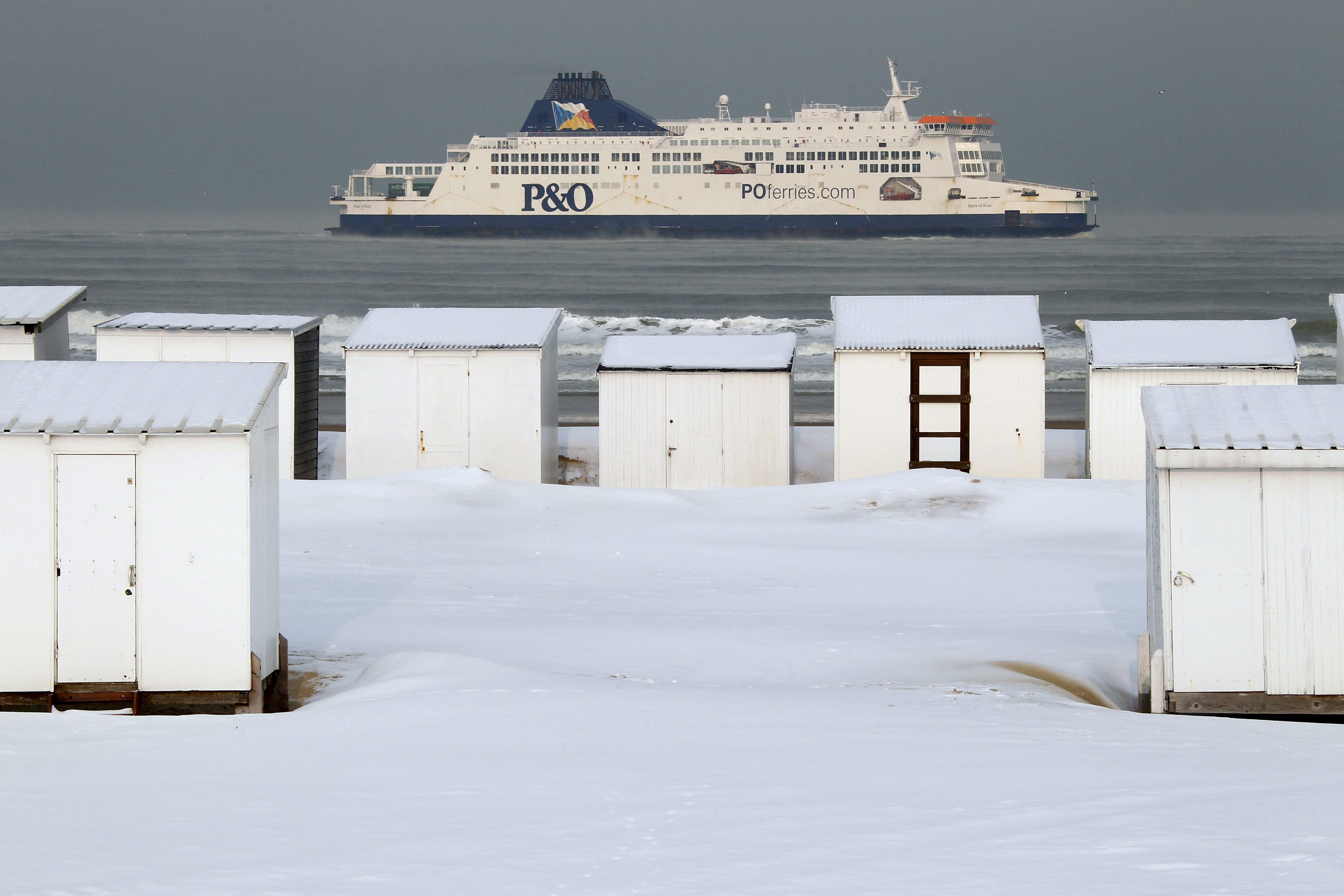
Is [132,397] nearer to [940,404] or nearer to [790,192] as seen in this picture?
[940,404]

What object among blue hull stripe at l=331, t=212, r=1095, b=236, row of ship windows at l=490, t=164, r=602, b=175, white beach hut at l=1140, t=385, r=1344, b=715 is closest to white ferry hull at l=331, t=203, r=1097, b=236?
blue hull stripe at l=331, t=212, r=1095, b=236

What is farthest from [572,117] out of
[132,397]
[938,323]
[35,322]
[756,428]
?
[132,397]

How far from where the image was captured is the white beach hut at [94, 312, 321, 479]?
50.6ft

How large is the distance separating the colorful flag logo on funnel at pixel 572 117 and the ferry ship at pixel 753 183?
723 millimetres

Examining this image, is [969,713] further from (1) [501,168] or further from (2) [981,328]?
(1) [501,168]

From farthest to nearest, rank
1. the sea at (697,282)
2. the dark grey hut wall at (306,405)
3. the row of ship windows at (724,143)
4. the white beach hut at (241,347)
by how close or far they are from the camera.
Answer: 1. the row of ship windows at (724,143)
2. the sea at (697,282)
3. the dark grey hut wall at (306,405)
4. the white beach hut at (241,347)

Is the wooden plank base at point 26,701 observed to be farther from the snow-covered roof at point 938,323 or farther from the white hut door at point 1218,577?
the snow-covered roof at point 938,323

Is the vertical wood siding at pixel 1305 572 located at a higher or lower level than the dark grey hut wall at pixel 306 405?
lower

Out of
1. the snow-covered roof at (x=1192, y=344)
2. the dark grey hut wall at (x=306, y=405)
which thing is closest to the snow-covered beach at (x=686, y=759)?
the snow-covered roof at (x=1192, y=344)

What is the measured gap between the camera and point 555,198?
10225cm

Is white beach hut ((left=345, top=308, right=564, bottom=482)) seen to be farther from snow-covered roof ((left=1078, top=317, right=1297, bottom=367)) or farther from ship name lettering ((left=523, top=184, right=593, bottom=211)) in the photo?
ship name lettering ((left=523, top=184, right=593, bottom=211))

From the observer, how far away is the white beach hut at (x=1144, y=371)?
14836 millimetres

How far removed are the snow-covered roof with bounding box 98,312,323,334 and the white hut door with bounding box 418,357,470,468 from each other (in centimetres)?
145

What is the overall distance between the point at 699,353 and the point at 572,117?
3619 inches
